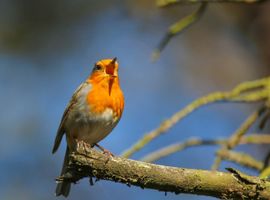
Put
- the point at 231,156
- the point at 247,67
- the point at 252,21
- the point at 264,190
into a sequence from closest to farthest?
the point at 264,190, the point at 231,156, the point at 252,21, the point at 247,67

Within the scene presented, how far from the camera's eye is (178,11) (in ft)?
28.2

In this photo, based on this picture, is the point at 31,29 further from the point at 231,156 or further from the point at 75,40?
the point at 231,156

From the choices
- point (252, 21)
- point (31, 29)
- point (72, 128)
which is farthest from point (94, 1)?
point (72, 128)

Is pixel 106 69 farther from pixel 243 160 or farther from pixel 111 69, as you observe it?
pixel 243 160

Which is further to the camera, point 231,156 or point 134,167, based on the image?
point 231,156

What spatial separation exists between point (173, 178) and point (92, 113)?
5.76ft

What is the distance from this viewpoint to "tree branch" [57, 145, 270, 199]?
2670 millimetres

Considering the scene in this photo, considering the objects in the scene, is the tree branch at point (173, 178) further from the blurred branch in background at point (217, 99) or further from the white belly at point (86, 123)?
the white belly at point (86, 123)

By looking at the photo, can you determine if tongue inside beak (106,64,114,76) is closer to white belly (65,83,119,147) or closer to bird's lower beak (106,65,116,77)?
bird's lower beak (106,65,116,77)

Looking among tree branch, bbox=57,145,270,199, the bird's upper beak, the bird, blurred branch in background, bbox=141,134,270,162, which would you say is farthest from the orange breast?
tree branch, bbox=57,145,270,199

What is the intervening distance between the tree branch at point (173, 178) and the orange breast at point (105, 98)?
1.62m

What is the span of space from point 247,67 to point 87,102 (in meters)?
3.83

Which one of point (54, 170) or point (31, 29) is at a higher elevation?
point (31, 29)

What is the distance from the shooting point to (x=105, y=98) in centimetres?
439
